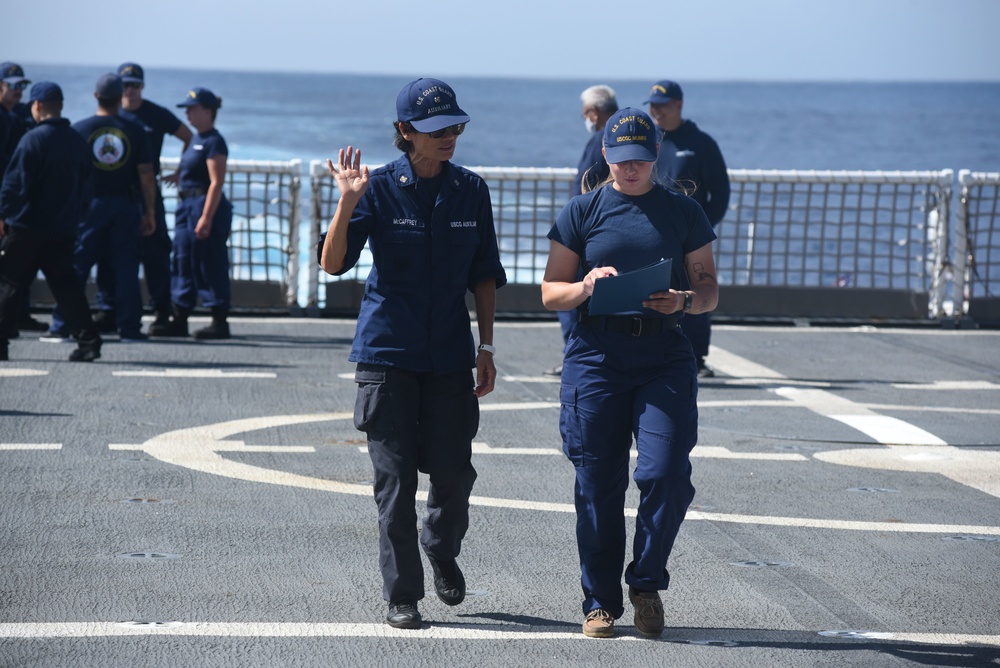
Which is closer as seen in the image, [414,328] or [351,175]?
[351,175]

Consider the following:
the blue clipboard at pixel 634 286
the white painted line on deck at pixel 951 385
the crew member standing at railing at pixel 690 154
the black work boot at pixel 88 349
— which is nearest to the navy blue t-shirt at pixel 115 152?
the black work boot at pixel 88 349

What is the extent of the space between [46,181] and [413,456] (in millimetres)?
6334

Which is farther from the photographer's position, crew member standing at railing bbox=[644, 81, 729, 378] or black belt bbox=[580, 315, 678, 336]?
crew member standing at railing bbox=[644, 81, 729, 378]

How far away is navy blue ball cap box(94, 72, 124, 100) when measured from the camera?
11.4 m

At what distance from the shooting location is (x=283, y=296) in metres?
13.9

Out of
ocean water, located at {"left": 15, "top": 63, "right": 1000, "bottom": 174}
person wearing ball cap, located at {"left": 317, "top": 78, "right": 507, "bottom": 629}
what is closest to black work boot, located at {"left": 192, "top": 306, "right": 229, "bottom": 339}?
person wearing ball cap, located at {"left": 317, "top": 78, "right": 507, "bottom": 629}

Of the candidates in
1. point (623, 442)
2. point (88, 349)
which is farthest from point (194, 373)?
point (623, 442)

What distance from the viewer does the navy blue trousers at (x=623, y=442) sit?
193 inches

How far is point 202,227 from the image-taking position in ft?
38.4

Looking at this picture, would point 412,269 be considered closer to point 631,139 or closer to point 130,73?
point 631,139

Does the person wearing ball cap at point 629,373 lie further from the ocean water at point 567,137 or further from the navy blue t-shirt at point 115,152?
the ocean water at point 567,137

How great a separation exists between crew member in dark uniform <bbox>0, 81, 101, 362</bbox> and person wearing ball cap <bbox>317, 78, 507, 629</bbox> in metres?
6.03

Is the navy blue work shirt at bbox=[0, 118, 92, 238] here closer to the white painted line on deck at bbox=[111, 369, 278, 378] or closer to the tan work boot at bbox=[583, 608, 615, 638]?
the white painted line on deck at bbox=[111, 369, 278, 378]

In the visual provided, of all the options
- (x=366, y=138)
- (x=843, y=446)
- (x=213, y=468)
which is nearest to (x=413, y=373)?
(x=213, y=468)
